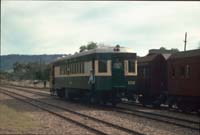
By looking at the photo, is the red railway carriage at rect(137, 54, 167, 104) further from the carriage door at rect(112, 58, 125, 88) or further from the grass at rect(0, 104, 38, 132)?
the grass at rect(0, 104, 38, 132)

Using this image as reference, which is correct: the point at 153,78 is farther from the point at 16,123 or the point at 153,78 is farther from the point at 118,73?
the point at 16,123

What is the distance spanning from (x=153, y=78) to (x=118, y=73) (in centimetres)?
216

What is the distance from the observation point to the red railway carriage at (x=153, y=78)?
90.3ft

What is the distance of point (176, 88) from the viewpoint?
2442 cm

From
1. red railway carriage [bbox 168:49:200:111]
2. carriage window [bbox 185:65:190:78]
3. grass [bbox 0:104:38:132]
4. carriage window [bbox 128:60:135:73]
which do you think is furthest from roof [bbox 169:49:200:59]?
grass [bbox 0:104:38:132]

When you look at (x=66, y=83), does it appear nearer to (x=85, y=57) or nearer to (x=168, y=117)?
(x=85, y=57)

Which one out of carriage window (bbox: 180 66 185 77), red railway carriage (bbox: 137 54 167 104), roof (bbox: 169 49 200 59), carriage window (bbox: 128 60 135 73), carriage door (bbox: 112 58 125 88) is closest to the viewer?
roof (bbox: 169 49 200 59)

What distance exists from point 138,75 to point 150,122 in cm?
1064

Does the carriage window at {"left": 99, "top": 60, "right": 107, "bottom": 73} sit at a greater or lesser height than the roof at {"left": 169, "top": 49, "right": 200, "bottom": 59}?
Result: lesser

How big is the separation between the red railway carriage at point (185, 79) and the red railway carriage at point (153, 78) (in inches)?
79.5

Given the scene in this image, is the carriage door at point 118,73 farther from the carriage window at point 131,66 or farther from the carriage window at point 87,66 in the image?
the carriage window at point 87,66

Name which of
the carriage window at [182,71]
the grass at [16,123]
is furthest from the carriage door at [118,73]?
the grass at [16,123]

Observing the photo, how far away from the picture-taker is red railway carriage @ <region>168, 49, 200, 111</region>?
22.4m

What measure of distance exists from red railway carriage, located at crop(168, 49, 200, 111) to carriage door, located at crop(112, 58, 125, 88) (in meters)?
2.78
